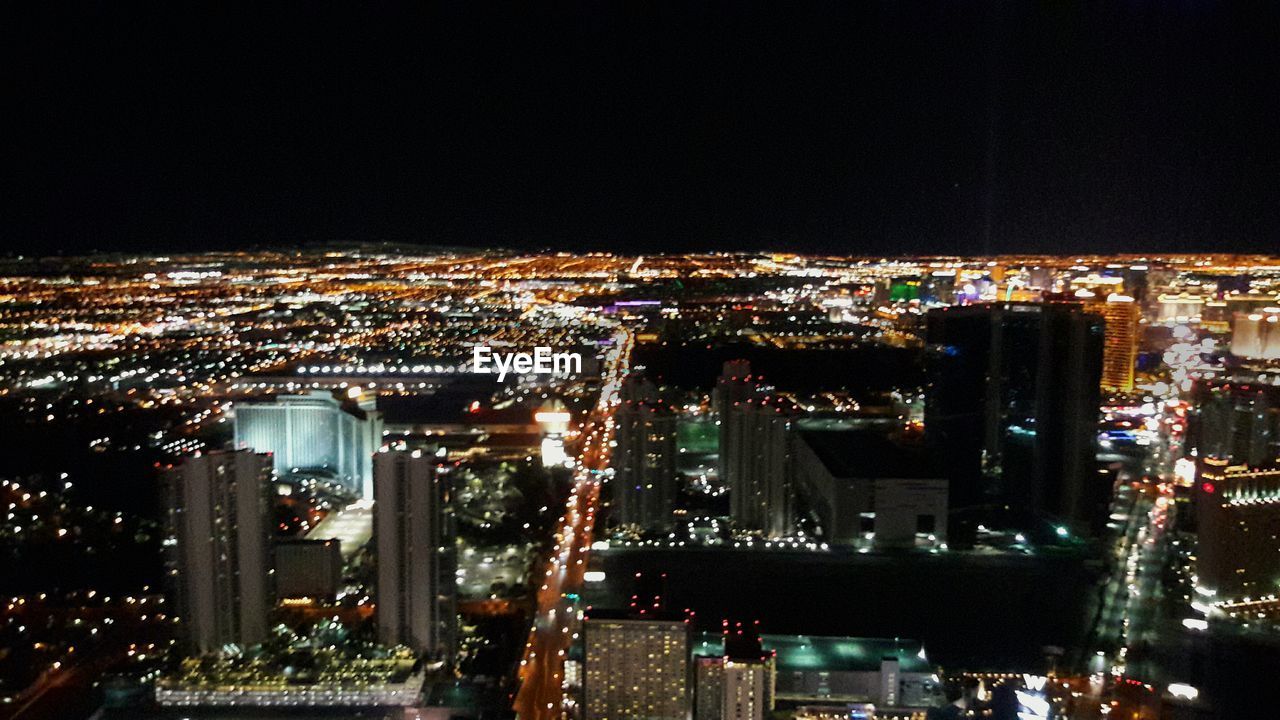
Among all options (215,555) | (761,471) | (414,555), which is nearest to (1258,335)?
(761,471)

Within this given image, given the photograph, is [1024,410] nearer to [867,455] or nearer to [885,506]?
[867,455]

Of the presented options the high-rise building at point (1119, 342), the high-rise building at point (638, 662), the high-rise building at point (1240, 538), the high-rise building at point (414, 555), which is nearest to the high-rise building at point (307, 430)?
the high-rise building at point (414, 555)

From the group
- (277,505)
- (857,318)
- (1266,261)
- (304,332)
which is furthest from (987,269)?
(277,505)

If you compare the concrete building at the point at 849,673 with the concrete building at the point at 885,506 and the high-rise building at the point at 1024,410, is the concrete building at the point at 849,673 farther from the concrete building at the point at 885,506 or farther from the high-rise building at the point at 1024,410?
the high-rise building at the point at 1024,410

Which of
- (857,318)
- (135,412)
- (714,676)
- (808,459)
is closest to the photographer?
(714,676)

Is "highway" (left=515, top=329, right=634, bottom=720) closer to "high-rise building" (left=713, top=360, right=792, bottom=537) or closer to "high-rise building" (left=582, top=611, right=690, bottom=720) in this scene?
"high-rise building" (left=582, top=611, right=690, bottom=720)

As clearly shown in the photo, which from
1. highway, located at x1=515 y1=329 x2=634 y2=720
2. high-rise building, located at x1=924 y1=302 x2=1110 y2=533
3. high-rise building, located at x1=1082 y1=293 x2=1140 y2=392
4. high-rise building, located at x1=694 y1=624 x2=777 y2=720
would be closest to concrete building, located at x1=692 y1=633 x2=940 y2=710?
high-rise building, located at x1=694 y1=624 x2=777 y2=720

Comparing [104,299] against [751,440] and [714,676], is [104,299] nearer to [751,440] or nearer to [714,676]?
[751,440]
